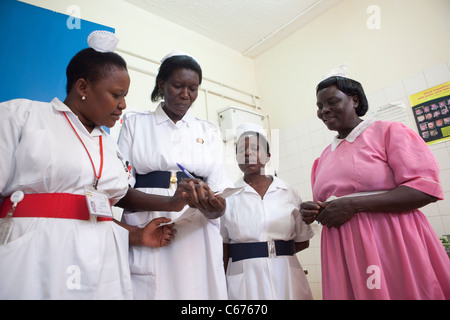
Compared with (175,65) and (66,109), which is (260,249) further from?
(66,109)

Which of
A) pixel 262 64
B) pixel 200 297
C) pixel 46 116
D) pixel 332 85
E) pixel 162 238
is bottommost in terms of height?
pixel 200 297

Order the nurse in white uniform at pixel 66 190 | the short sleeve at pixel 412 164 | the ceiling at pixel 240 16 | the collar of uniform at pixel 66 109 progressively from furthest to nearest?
the ceiling at pixel 240 16, the short sleeve at pixel 412 164, the collar of uniform at pixel 66 109, the nurse in white uniform at pixel 66 190

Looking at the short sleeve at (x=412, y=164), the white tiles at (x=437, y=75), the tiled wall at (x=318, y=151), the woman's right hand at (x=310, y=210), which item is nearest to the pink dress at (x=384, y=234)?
the short sleeve at (x=412, y=164)

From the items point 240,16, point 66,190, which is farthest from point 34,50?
point 240,16

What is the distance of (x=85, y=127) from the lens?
1.10 metres

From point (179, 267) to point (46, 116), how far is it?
0.73 m

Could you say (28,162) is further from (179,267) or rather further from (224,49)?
(224,49)

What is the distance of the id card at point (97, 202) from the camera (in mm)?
906

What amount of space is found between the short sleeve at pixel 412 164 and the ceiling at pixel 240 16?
114 inches

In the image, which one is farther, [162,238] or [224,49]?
[224,49]

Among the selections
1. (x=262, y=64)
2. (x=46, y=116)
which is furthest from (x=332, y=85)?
(x=262, y=64)

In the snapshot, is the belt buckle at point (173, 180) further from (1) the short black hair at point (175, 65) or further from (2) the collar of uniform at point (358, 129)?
(2) the collar of uniform at point (358, 129)

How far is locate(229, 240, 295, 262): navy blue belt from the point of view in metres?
1.66

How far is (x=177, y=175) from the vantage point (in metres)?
1.36
